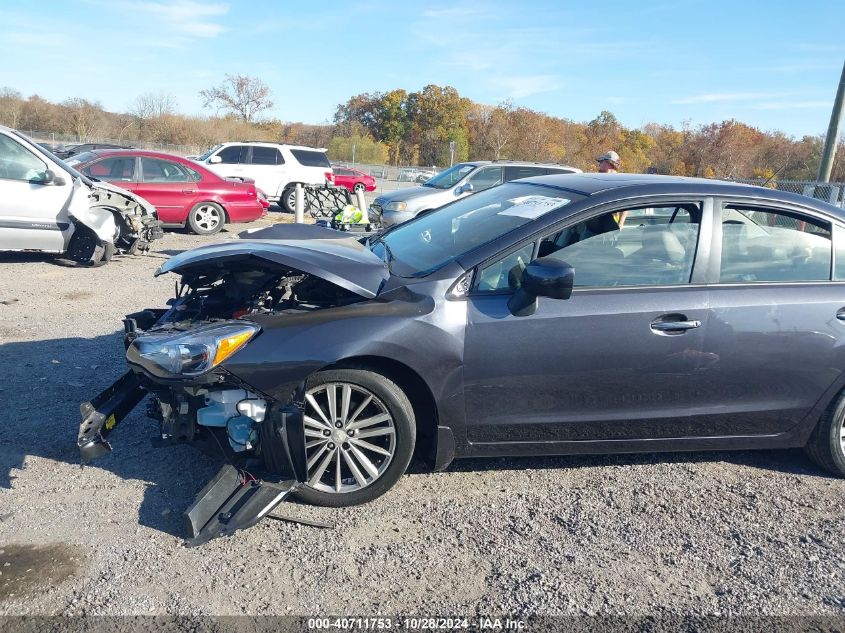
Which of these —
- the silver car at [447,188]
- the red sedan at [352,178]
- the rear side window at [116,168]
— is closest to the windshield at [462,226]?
the silver car at [447,188]

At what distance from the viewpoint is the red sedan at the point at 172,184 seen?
40.5 ft

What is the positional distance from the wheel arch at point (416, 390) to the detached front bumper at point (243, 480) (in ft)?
1.15

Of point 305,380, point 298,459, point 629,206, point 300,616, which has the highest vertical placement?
point 629,206

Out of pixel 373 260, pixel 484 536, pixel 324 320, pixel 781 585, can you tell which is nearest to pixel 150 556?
pixel 324 320

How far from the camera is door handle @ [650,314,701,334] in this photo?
11.8ft

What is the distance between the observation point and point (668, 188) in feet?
12.8

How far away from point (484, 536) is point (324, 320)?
50.6 inches

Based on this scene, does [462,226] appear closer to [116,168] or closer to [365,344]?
[365,344]

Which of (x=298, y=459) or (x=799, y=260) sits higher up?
(x=799, y=260)

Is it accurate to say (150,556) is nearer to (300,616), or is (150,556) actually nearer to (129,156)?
(300,616)

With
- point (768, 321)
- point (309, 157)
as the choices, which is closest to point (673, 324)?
point (768, 321)

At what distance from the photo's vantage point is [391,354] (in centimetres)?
331

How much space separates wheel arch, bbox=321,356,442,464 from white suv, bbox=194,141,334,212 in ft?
49.4

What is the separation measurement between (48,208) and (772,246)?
27.3ft
